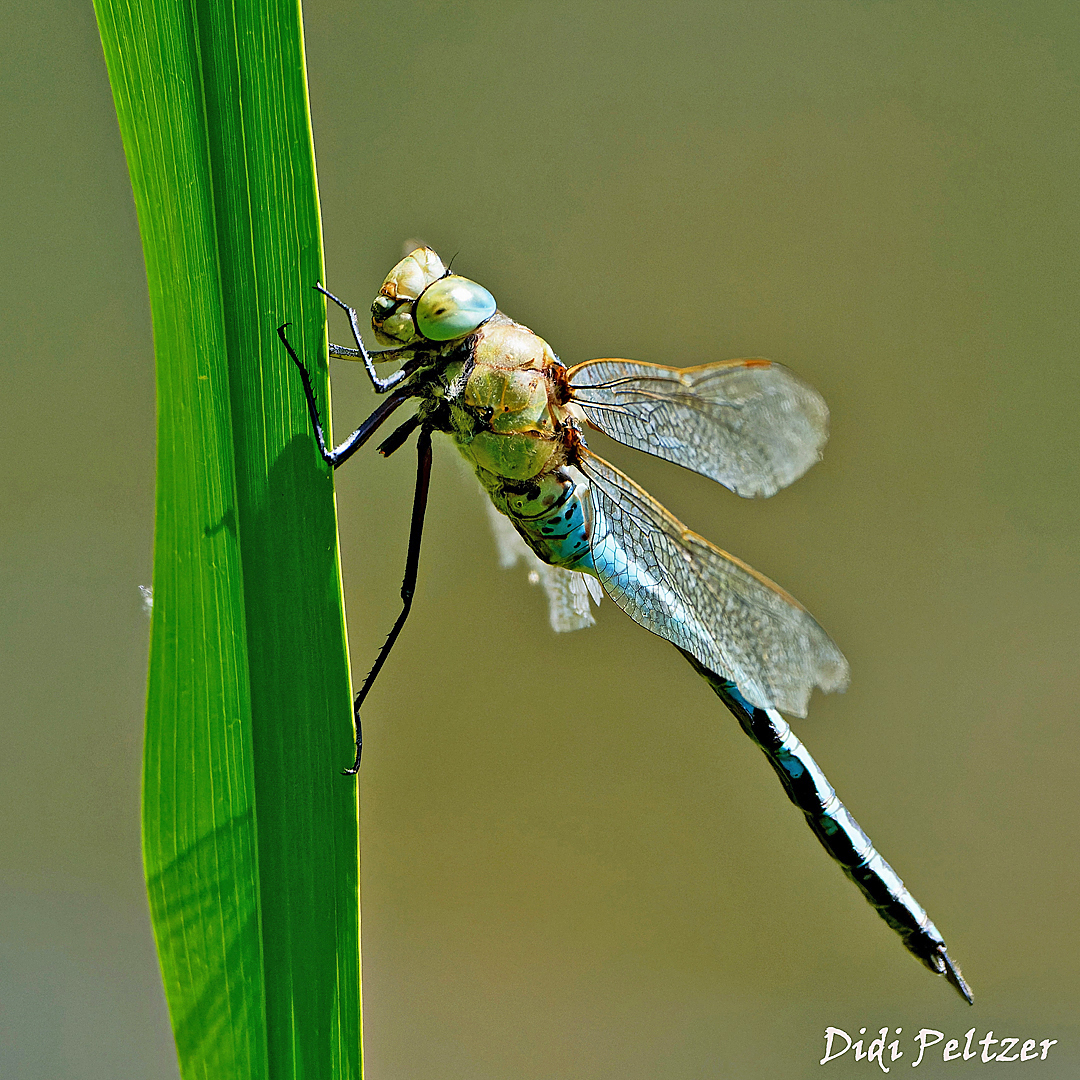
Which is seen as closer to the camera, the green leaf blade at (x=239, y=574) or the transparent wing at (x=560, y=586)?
the green leaf blade at (x=239, y=574)

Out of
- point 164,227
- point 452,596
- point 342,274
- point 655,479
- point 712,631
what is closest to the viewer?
point 164,227

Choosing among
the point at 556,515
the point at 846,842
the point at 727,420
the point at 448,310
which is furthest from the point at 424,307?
the point at 846,842

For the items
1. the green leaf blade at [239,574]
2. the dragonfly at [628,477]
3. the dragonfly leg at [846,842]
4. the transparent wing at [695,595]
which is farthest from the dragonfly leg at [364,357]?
the dragonfly leg at [846,842]

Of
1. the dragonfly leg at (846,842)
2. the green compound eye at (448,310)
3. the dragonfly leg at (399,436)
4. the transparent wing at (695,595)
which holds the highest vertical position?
the green compound eye at (448,310)

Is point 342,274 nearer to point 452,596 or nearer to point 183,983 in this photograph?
point 452,596

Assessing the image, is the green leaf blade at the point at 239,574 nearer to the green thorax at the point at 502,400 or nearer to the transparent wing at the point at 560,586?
the green thorax at the point at 502,400

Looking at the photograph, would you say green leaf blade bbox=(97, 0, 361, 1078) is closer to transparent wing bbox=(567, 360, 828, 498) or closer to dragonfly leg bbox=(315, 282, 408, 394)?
dragonfly leg bbox=(315, 282, 408, 394)

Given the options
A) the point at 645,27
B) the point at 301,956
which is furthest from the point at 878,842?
the point at 645,27
